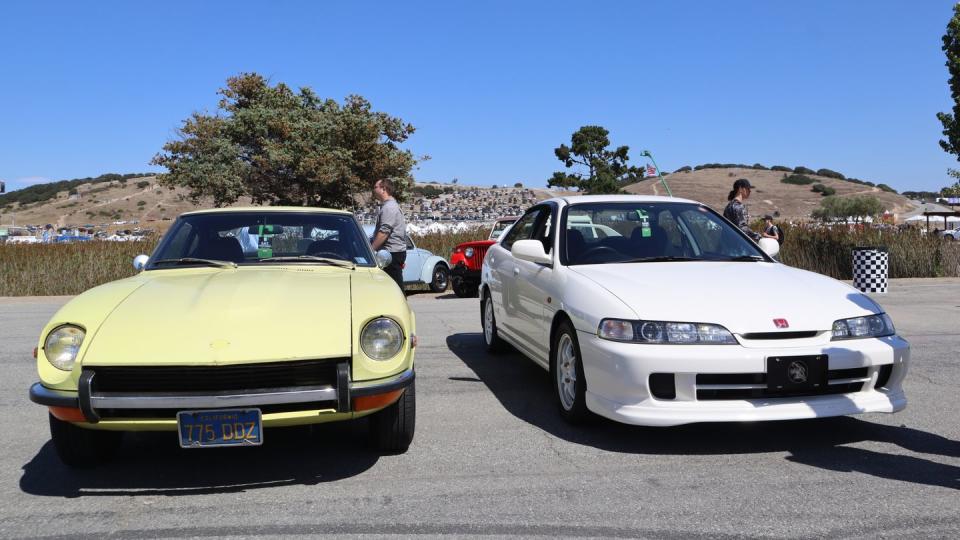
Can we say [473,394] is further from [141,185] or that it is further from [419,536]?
[141,185]

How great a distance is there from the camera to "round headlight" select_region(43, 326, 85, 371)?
3531 millimetres

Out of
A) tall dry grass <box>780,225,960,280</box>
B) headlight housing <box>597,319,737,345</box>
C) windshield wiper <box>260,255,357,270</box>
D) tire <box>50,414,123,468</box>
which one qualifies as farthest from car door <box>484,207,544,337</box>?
tall dry grass <box>780,225,960,280</box>

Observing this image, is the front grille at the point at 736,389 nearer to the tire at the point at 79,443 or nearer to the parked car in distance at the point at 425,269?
the tire at the point at 79,443

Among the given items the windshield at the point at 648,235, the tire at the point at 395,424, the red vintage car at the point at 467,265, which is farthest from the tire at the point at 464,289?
the tire at the point at 395,424

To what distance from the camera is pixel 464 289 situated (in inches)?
549

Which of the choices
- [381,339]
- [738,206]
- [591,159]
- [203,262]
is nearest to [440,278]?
[738,206]

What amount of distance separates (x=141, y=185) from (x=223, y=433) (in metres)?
113

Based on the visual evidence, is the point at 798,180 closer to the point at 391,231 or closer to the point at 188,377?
the point at 391,231

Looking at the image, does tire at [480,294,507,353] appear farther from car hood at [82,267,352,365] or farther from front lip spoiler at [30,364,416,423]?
front lip spoiler at [30,364,416,423]

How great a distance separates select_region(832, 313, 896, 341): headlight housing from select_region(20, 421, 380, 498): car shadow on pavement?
2.60m

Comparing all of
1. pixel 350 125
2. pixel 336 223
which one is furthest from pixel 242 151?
pixel 336 223

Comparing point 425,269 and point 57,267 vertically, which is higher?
point 57,267

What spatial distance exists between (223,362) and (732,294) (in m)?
2.78

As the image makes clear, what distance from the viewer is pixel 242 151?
3388 centimetres
